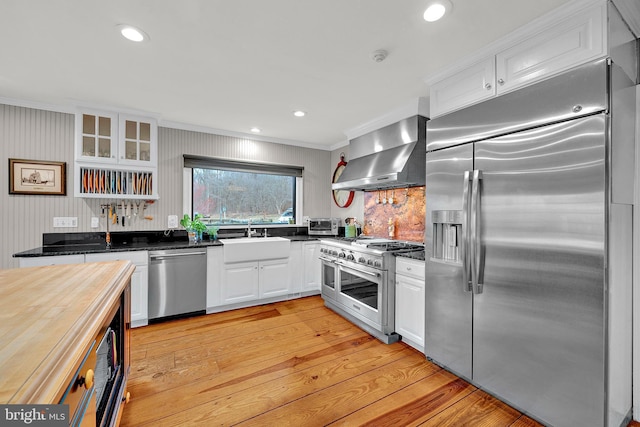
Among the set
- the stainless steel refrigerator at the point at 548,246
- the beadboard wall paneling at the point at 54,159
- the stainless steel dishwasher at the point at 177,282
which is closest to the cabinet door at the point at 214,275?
the stainless steel dishwasher at the point at 177,282

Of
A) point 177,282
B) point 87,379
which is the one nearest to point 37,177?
point 177,282

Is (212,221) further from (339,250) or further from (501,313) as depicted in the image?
(501,313)

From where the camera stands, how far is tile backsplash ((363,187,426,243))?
134 inches

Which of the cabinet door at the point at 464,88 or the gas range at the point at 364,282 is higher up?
the cabinet door at the point at 464,88

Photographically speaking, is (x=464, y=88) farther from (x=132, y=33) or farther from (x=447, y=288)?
(x=132, y=33)

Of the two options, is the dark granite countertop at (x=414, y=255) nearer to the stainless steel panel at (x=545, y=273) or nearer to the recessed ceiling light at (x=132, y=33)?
the stainless steel panel at (x=545, y=273)

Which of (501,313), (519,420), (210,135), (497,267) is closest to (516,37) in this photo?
Answer: (497,267)

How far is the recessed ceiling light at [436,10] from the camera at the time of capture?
62.1 inches

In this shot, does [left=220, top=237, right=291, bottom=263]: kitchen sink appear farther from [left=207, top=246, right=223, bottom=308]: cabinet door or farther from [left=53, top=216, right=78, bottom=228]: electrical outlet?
[left=53, top=216, right=78, bottom=228]: electrical outlet

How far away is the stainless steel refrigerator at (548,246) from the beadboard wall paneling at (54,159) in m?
3.39

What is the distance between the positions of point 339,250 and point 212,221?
77.9 inches

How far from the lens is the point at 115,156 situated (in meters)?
3.24

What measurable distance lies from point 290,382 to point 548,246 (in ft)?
6.58

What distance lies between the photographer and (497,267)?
1.90 m
